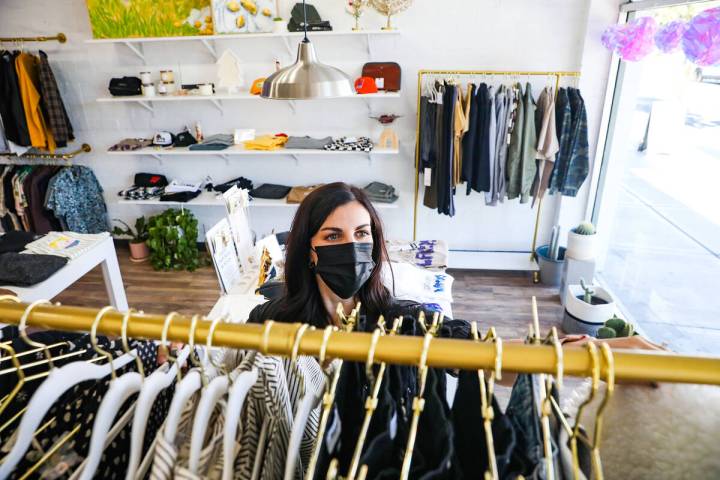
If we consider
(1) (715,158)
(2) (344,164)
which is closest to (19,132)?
(2) (344,164)

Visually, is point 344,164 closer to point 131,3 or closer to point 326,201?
point 131,3

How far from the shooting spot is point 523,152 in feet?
12.4

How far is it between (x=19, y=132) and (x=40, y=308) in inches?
174

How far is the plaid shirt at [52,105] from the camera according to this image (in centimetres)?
421

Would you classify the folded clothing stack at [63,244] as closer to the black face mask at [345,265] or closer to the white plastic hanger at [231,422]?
the black face mask at [345,265]

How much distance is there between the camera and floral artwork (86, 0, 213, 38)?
4031 millimetres

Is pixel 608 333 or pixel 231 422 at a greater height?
pixel 231 422

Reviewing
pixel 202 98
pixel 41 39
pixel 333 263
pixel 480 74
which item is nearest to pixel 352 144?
pixel 480 74

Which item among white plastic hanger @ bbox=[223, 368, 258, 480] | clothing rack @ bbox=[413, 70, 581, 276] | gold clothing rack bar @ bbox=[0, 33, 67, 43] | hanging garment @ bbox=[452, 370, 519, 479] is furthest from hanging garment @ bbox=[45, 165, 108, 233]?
hanging garment @ bbox=[452, 370, 519, 479]

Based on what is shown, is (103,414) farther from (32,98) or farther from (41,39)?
(41,39)

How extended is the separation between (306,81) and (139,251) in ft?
11.3

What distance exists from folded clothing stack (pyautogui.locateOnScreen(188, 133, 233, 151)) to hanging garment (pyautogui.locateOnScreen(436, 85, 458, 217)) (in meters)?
1.91

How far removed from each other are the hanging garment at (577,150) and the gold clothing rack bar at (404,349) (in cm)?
341

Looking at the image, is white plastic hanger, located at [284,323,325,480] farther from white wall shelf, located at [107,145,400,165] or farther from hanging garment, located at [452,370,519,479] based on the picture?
white wall shelf, located at [107,145,400,165]
